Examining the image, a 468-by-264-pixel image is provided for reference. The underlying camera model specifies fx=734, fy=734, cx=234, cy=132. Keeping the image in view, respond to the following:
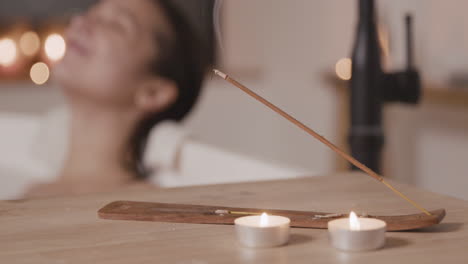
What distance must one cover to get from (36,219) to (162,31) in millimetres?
1439

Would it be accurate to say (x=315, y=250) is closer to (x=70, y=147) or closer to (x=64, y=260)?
(x=64, y=260)

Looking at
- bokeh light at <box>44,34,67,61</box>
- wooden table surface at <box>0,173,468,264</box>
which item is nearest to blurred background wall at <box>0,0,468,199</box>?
bokeh light at <box>44,34,67,61</box>

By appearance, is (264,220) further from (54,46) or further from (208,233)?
(54,46)

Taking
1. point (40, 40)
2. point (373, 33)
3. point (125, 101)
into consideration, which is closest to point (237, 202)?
point (373, 33)

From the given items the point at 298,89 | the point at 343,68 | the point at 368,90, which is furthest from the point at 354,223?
the point at 298,89

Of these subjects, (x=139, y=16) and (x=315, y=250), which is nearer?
(x=315, y=250)

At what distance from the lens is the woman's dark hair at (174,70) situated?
2037 millimetres

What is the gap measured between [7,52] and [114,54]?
763mm

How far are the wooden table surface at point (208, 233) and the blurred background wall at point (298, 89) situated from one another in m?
1.32

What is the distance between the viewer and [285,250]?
568 millimetres

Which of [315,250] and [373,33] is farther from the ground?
[373,33]

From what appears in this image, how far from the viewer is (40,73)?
278 cm

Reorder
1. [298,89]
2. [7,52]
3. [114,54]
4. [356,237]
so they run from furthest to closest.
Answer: [298,89]
[7,52]
[114,54]
[356,237]

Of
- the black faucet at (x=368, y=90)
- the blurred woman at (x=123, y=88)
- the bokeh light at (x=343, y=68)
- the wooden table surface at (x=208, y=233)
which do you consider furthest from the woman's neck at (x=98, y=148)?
the wooden table surface at (x=208, y=233)
